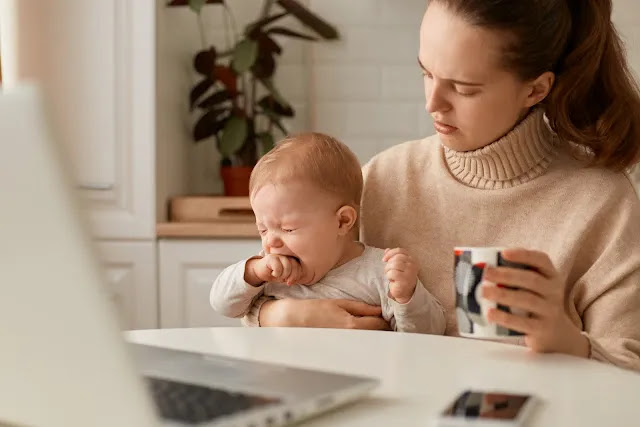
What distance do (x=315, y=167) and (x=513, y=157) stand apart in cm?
32

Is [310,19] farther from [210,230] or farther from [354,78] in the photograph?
[210,230]

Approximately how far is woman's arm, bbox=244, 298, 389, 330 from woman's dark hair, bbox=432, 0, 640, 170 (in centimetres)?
42

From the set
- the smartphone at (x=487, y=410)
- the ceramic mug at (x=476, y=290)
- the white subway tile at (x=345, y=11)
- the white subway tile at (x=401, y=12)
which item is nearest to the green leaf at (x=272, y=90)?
the white subway tile at (x=345, y=11)

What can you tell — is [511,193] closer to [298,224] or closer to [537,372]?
[298,224]

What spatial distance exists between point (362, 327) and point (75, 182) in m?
1.04

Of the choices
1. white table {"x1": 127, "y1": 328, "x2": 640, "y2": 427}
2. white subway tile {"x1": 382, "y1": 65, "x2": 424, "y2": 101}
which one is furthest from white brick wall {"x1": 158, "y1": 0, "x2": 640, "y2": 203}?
white table {"x1": 127, "y1": 328, "x2": 640, "y2": 427}

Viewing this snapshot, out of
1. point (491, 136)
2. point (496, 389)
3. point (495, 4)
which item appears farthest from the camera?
point (491, 136)

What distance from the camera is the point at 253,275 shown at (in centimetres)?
159

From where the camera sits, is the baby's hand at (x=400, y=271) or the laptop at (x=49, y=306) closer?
the laptop at (x=49, y=306)

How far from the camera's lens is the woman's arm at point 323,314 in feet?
4.84

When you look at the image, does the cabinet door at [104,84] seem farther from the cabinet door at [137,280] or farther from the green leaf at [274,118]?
the green leaf at [274,118]

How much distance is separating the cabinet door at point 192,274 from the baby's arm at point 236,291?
120cm

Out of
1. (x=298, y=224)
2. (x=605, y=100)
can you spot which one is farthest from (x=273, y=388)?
(x=605, y=100)

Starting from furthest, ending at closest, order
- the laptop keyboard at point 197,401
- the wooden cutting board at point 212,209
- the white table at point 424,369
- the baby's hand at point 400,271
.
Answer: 1. the wooden cutting board at point 212,209
2. the baby's hand at point 400,271
3. the white table at point 424,369
4. the laptop keyboard at point 197,401
